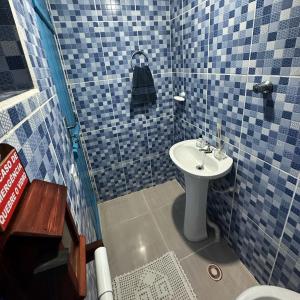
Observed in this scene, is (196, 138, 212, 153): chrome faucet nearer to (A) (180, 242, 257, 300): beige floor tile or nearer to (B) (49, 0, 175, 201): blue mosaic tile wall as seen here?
(B) (49, 0, 175, 201): blue mosaic tile wall

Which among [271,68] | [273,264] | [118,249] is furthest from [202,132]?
[118,249]

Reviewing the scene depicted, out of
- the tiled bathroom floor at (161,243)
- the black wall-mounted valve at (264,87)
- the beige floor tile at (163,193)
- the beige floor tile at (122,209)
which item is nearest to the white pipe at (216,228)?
the tiled bathroom floor at (161,243)

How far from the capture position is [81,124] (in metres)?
1.89

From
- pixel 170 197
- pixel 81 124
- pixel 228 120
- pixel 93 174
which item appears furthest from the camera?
pixel 170 197

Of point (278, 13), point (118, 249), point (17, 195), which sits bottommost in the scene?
point (118, 249)

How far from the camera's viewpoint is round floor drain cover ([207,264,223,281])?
142cm

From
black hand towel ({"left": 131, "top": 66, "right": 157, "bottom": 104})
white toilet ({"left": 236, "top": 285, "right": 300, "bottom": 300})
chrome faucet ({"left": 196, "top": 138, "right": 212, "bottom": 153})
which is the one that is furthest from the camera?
black hand towel ({"left": 131, "top": 66, "right": 157, "bottom": 104})

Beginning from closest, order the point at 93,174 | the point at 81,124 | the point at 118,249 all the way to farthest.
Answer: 1. the point at 118,249
2. the point at 81,124
3. the point at 93,174

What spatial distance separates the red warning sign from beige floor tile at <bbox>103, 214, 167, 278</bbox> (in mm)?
1457

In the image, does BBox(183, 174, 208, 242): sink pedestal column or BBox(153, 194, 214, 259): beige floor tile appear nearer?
BBox(183, 174, 208, 242): sink pedestal column

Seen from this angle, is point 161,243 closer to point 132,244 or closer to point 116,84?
point 132,244

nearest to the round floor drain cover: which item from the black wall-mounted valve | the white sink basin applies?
the white sink basin

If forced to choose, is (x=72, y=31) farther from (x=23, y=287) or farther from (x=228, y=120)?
(x=23, y=287)

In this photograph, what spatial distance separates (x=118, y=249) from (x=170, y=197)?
84 centimetres
